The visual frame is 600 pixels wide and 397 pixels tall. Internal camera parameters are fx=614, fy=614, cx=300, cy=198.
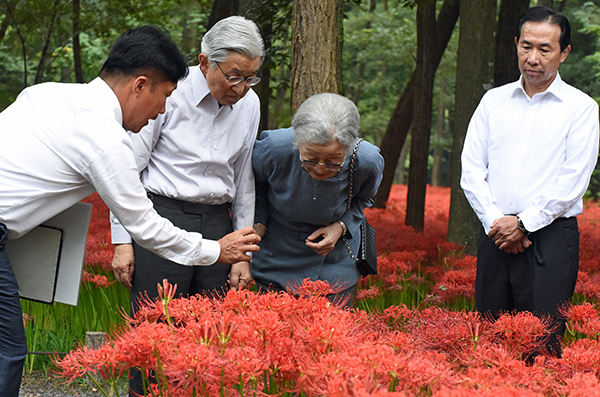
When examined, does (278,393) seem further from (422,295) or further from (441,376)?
(422,295)

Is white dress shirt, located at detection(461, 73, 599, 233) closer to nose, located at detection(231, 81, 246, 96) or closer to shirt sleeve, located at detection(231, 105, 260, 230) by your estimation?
shirt sleeve, located at detection(231, 105, 260, 230)

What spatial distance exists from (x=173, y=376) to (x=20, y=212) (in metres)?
1.03

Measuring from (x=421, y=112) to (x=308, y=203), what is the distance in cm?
626

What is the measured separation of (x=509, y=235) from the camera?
10.3 feet

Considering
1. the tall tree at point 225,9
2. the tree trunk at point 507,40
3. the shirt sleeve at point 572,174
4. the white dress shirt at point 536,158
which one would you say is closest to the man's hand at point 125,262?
the white dress shirt at point 536,158

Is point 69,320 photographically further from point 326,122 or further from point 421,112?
point 421,112

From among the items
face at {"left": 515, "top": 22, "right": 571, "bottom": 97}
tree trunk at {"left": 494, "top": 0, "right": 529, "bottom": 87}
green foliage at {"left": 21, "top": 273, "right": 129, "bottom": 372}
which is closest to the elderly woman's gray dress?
face at {"left": 515, "top": 22, "right": 571, "bottom": 97}

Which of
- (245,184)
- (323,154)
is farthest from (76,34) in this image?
(323,154)

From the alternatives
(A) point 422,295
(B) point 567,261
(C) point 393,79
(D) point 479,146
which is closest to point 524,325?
(B) point 567,261

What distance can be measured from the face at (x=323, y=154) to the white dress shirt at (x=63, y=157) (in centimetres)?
72

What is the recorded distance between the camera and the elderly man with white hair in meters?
2.84

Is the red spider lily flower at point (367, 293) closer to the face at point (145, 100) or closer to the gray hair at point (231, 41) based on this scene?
the gray hair at point (231, 41)

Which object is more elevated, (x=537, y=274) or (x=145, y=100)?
(x=145, y=100)

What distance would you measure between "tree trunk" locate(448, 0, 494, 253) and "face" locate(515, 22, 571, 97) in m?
2.96
